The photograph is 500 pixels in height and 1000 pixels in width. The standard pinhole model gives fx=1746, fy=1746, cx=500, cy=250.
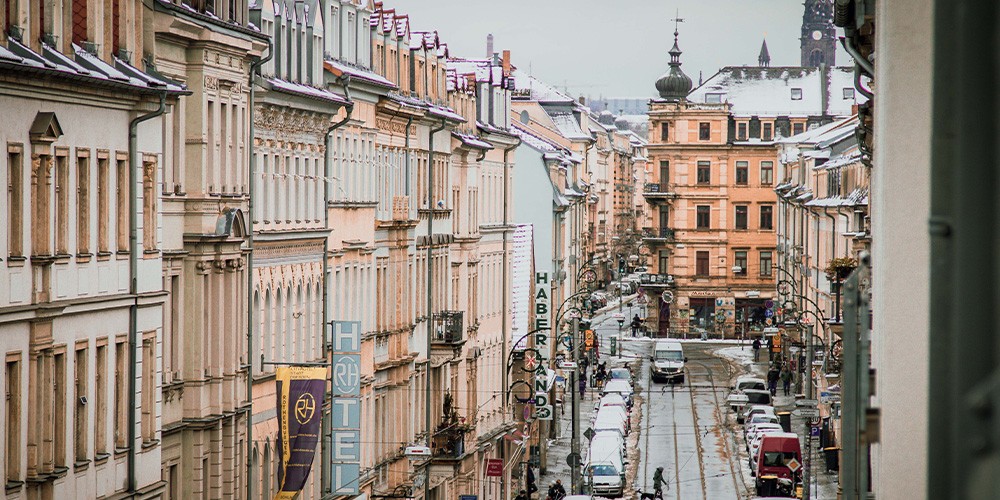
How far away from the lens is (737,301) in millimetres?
138375

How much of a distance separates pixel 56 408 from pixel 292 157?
1507 centimetres

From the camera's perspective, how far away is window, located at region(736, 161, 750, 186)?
140 metres

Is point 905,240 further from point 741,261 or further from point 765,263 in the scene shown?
point 741,261

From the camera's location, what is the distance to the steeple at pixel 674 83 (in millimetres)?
144125

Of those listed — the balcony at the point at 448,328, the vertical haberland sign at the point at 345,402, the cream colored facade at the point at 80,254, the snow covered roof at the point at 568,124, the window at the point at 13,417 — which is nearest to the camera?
the window at the point at 13,417

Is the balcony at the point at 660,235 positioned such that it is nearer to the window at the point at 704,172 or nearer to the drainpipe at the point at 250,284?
the window at the point at 704,172

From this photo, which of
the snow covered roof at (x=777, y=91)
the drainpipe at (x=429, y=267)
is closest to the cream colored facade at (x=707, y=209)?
the snow covered roof at (x=777, y=91)

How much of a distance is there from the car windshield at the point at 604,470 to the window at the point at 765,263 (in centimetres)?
7654

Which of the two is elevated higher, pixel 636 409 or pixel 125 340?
pixel 125 340

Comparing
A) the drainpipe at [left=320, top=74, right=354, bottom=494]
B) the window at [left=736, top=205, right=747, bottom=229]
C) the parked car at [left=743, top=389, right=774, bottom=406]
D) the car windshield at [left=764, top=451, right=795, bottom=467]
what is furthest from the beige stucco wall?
the window at [left=736, top=205, right=747, bottom=229]

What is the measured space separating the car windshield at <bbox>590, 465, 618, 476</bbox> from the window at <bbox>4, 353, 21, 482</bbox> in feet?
145

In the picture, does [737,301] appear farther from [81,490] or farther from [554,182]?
[81,490]

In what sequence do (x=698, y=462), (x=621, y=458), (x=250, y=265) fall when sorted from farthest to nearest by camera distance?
1. (x=698, y=462)
2. (x=621, y=458)
3. (x=250, y=265)

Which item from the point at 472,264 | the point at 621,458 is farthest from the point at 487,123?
the point at 621,458
